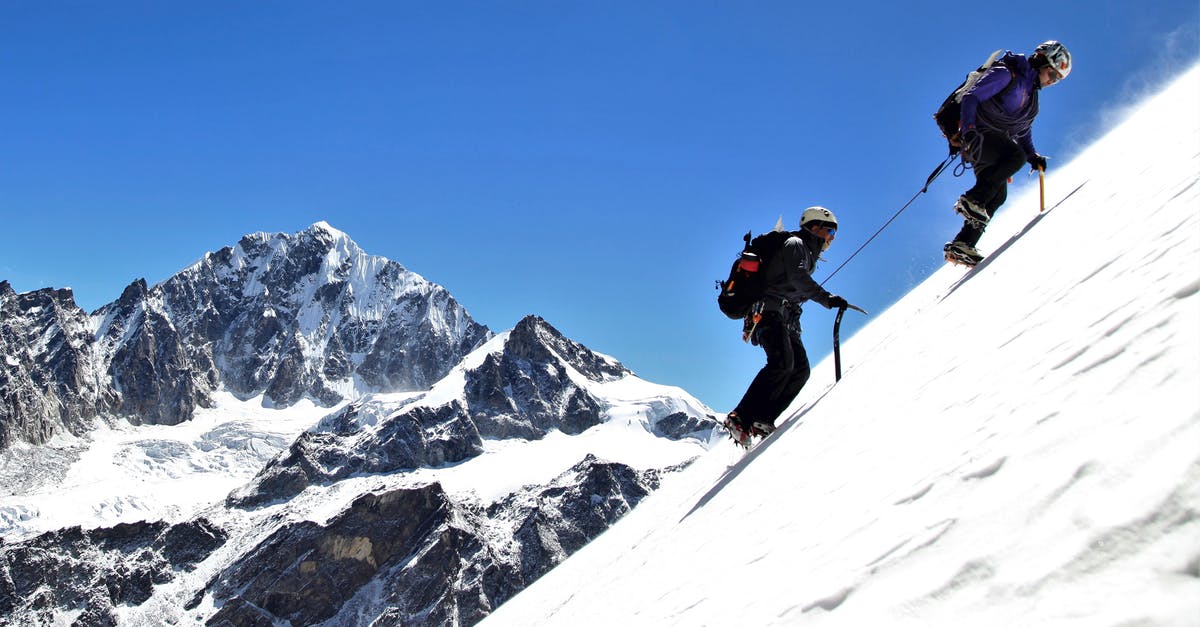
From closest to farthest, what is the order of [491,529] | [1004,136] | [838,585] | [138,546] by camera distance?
[838,585], [1004,136], [138,546], [491,529]

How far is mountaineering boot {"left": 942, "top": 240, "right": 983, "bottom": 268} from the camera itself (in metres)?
9.93

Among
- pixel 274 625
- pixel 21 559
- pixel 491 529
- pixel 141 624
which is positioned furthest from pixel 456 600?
pixel 21 559

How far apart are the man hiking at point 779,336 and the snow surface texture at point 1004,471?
0.61 meters

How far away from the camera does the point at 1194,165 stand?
6004 mm

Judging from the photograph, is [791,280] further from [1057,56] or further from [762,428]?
[1057,56]

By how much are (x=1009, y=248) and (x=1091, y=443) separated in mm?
6626

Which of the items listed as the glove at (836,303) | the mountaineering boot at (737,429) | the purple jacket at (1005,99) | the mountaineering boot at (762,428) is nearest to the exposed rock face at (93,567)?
the mountaineering boot at (737,429)

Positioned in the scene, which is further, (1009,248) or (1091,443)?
(1009,248)

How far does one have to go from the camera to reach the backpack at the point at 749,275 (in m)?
8.83

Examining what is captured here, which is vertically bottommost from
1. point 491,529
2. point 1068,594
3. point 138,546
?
point 1068,594

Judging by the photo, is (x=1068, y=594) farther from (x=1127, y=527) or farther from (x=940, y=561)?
(x=940, y=561)

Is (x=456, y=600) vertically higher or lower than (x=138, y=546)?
lower

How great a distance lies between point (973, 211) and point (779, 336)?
10.5ft

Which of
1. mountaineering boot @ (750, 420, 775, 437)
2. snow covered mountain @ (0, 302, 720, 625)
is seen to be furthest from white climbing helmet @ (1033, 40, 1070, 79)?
snow covered mountain @ (0, 302, 720, 625)
